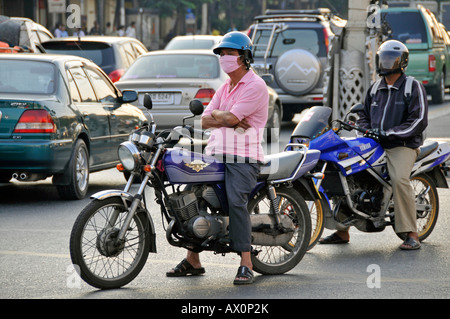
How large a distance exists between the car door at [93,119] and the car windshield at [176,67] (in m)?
4.22

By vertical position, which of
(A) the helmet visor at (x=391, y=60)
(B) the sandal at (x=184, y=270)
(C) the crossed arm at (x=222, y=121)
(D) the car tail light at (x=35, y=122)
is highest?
(A) the helmet visor at (x=391, y=60)

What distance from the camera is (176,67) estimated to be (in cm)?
1579

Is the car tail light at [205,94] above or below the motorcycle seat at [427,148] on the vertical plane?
below

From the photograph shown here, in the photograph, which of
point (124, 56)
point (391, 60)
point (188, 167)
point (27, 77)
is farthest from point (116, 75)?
point (188, 167)

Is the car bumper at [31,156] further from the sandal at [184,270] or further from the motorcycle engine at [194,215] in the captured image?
the motorcycle engine at [194,215]

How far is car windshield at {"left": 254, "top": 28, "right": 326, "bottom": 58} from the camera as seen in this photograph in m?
18.9

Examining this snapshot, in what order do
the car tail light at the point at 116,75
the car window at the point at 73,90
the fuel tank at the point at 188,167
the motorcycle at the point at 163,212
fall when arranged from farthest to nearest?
1. the car tail light at the point at 116,75
2. the car window at the point at 73,90
3. the fuel tank at the point at 188,167
4. the motorcycle at the point at 163,212

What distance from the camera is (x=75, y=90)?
35.7ft

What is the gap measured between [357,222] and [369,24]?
24.7ft

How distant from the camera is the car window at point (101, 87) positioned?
11.5m

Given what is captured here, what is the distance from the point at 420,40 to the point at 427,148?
51.8 ft

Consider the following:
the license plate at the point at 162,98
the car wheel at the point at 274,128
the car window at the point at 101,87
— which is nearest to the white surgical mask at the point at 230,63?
the car window at the point at 101,87
